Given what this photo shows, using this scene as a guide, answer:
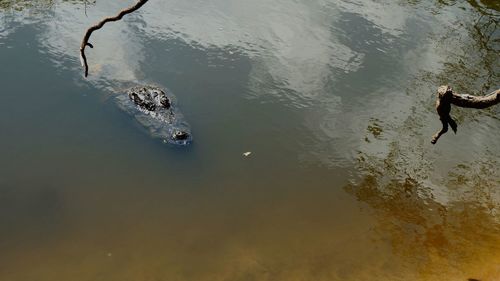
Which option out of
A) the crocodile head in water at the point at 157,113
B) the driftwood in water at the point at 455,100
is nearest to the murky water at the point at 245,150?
the crocodile head in water at the point at 157,113

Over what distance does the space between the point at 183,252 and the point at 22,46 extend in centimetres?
610

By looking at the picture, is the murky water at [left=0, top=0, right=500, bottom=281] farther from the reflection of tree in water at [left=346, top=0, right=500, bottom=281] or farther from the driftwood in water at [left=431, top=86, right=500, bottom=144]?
the driftwood in water at [left=431, top=86, right=500, bottom=144]

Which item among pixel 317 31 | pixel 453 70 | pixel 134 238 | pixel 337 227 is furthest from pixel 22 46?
pixel 453 70

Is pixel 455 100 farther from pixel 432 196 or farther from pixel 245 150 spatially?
pixel 245 150

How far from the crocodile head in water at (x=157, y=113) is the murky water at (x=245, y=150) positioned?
0.16 meters

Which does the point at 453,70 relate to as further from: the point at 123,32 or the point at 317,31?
the point at 123,32

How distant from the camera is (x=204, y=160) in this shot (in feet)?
22.7

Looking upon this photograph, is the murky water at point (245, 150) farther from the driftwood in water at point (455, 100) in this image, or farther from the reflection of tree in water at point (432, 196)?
the driftwood in water at point (455, 100)

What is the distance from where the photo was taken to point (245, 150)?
7.27 meters

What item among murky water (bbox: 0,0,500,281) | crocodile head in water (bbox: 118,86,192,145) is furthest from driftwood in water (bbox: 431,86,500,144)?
crocodile head in water (bbox: 118,86,192,145)

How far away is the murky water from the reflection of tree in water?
0.03 metres

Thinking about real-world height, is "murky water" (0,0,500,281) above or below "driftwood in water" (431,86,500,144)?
below

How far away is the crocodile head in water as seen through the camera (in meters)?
7.07

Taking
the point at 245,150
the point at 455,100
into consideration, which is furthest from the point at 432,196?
the point at 455,100
